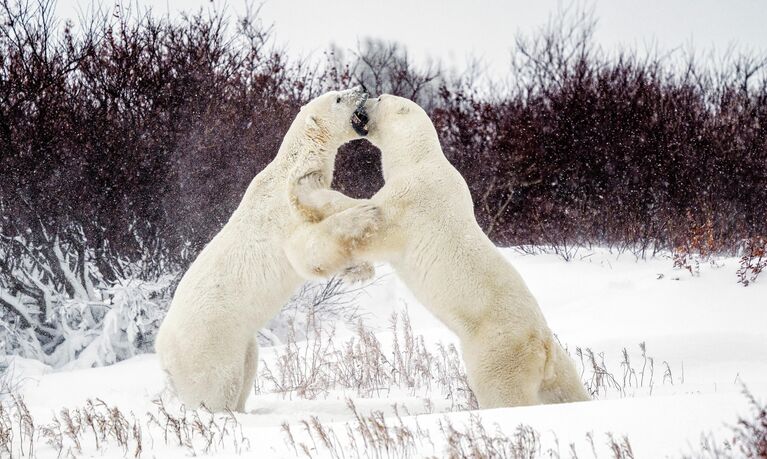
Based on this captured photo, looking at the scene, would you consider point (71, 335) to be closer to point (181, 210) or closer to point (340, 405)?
point (181, 210)

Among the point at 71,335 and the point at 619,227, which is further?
the point at 619,227

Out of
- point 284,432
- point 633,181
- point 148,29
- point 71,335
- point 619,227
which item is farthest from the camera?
point 633,181

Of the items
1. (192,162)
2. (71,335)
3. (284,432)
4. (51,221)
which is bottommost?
(284,432)

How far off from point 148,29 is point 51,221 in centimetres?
266

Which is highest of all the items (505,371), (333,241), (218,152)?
(218,152)

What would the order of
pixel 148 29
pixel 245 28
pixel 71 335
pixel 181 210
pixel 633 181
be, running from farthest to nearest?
pixel 633 181
pixel 245 28
pixel 148 29
pixel 181 210
pixel 71 335

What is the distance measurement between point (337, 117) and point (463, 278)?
1238 mm

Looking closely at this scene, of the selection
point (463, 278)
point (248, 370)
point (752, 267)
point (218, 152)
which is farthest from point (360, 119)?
point (752, 267)

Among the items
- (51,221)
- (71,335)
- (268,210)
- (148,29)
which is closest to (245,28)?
(148,29)

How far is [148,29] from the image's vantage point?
820cm

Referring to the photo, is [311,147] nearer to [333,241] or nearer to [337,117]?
[337,117]

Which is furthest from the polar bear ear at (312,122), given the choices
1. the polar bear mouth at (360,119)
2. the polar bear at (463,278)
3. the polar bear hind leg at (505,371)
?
the polar bear hind leg at (505,371)

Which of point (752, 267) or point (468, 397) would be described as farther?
point (752, 267)

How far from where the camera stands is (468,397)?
13.1ft
